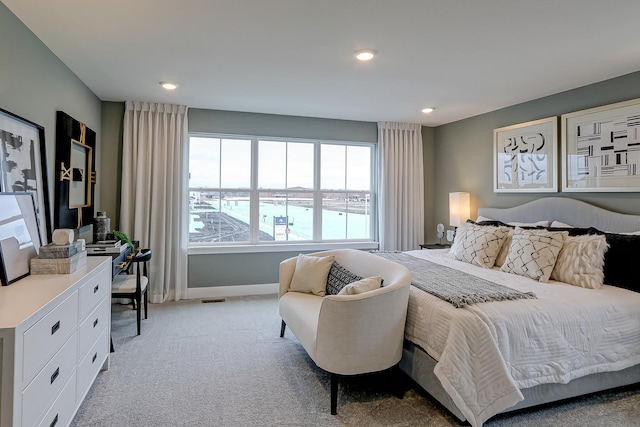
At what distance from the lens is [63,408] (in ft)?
5.95

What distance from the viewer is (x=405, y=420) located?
2.14 m

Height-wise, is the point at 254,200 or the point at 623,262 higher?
the point at 254,200

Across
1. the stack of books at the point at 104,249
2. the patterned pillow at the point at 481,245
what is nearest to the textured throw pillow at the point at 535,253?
the patterned pillow at the point at 481,245

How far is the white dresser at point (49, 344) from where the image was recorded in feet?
4.41

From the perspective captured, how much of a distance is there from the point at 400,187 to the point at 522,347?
11.3 feet

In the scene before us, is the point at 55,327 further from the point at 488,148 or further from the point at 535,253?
the point at 488,148

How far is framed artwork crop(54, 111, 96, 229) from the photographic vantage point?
298 centimetres

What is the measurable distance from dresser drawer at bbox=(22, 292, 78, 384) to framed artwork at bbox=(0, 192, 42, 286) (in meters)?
0.33

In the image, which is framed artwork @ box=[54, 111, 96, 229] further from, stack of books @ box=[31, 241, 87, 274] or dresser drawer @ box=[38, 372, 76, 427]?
dresser drawer @ box=[38, 372, 76, 427]

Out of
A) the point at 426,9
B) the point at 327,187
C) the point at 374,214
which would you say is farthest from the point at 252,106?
the point at 426,9

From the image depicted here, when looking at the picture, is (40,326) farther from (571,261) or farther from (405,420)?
(571,261)

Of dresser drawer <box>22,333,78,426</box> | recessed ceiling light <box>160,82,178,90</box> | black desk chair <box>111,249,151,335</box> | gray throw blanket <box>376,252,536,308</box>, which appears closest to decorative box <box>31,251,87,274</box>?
dresser drawer <box>22,333,78,426</box>

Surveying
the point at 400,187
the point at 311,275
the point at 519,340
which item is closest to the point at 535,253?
the point at 519,340

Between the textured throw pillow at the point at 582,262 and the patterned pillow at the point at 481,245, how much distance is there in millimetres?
563
